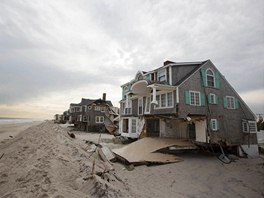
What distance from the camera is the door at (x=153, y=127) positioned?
21516 mm

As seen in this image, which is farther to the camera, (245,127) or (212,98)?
(245,127)

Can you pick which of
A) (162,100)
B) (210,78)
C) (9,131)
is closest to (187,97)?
(162,100)

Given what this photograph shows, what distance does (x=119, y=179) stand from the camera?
29.3 feet

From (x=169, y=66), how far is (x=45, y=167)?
49.5ft

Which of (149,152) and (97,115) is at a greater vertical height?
(97,115)

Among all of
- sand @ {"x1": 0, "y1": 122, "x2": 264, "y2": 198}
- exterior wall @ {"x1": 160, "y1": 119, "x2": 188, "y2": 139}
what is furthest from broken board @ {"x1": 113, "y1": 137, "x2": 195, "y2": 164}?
exterior wall @ {"x1": 160, "y1": 119, "x2": 188, "y2": 139}

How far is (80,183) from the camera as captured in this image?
660 cm

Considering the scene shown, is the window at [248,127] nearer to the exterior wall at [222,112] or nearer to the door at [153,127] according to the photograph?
the exterior wall at [222,112]

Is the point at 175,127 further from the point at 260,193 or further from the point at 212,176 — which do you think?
the point at 260,193

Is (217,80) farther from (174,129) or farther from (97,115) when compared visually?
(97,115)

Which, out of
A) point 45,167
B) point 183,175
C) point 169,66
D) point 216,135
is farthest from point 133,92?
point 45,167

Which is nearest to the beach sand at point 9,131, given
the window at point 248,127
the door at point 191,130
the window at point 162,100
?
the window at point 162,100

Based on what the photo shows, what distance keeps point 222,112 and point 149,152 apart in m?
10.3

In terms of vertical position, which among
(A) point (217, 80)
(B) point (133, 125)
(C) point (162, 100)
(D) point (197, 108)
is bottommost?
(B) point (133, 125)
